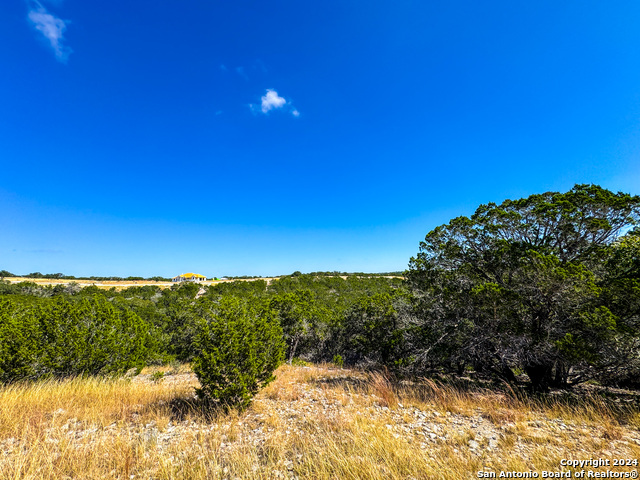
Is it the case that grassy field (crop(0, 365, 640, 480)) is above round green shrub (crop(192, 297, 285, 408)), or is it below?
below

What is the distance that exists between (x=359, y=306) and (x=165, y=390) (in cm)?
926

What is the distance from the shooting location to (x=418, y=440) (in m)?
4.19

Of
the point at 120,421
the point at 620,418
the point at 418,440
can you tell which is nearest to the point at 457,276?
the point at 620,418

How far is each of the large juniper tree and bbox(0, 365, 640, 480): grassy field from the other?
1.14 metres

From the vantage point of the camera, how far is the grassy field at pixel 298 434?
10.5ft

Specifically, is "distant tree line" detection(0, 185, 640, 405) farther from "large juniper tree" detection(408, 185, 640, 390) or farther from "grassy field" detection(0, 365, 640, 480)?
"grassy field" detection(0, 365, 640, 480)

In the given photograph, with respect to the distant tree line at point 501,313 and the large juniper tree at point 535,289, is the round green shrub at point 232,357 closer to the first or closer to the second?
the distant tree line at point 501,313

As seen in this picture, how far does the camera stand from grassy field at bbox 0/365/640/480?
3.21 meters

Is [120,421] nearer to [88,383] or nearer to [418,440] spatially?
[88,383]

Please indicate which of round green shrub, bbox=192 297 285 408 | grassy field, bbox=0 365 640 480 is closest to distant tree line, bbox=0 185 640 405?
round green shrub, bbox=192 297 285 408

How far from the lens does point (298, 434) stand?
171 inches

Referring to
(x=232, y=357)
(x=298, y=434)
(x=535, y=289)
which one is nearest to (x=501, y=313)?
(x=535, y=289)

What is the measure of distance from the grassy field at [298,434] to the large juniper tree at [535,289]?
3.74 ft

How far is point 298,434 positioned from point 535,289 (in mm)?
6279
